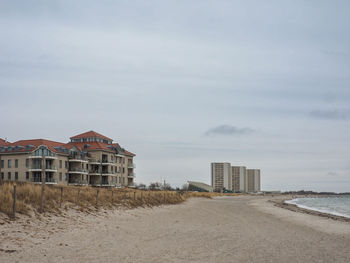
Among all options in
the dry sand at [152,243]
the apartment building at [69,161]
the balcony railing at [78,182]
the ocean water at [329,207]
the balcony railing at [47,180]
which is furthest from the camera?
the balcony railing at [78,182]

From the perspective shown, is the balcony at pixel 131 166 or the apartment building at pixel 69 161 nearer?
the apartment building at pixel 69 161

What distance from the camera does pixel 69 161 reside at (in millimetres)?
77938

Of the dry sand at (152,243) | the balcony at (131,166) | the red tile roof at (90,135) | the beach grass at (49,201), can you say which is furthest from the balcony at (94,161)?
the dry sand at (152,243)

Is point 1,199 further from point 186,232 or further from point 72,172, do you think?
point 72,172

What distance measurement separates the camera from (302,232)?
22.8 metres

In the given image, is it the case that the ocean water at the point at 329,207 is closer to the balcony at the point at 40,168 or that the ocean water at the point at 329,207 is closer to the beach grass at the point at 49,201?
the beach grass at the point at 49,201

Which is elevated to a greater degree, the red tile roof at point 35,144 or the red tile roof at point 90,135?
the red tile roof at point 90,135

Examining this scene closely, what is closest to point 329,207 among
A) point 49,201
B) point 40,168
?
point 40,168

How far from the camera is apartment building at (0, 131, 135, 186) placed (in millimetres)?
72062

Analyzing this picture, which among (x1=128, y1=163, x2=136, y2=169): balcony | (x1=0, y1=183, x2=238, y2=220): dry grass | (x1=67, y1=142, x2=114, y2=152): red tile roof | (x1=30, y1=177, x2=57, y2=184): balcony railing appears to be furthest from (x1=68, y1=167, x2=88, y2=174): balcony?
(x1=0, y1=183, x2=238, y2=220): dry grass

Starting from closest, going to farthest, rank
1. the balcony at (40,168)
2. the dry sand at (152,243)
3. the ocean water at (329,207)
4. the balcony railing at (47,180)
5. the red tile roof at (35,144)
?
the dry sand at (152,243) < the ocean water at (329,207) < the balcony railing at (47,180) < the balcony at (40,168) < the red tile roof at (35,144)

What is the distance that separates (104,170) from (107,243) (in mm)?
69566

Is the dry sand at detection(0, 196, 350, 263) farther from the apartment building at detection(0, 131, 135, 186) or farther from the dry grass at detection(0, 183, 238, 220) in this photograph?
the apartment building at detection(0, 131, 135, 186)

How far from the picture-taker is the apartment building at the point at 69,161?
72.1 meters
